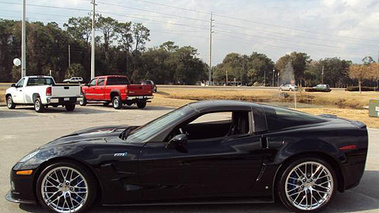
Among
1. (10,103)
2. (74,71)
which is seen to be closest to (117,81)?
(10,103)

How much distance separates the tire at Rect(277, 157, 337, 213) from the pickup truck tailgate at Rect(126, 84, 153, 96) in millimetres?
16176

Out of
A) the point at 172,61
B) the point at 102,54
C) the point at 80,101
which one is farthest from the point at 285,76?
the point at 80,101

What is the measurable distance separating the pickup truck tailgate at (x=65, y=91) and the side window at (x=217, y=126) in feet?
44.9

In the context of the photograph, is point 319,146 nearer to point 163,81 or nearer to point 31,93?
point 31,93

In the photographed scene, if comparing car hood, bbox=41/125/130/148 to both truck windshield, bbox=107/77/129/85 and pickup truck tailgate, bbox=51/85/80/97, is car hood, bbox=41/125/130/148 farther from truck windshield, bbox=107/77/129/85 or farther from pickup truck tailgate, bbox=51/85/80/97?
truck windshield, bbox=107/77/129/85

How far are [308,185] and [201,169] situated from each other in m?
1.39

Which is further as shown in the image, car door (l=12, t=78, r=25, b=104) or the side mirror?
car door (l=12, t=78, r=25, b=104)

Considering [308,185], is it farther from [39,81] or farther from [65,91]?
[39,81]

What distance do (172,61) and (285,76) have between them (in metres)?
45.7

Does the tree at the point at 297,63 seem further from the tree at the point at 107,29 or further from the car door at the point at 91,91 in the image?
the car door at the point at 91,91

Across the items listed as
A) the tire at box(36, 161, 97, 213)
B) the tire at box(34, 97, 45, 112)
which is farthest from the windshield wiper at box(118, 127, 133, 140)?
the tire at box(34, 97, 45, 112)

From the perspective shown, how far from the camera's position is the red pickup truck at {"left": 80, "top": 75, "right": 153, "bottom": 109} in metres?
19.6

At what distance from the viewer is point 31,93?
17438mm

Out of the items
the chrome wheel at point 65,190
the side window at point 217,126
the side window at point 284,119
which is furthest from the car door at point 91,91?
the side window at point 284,119
